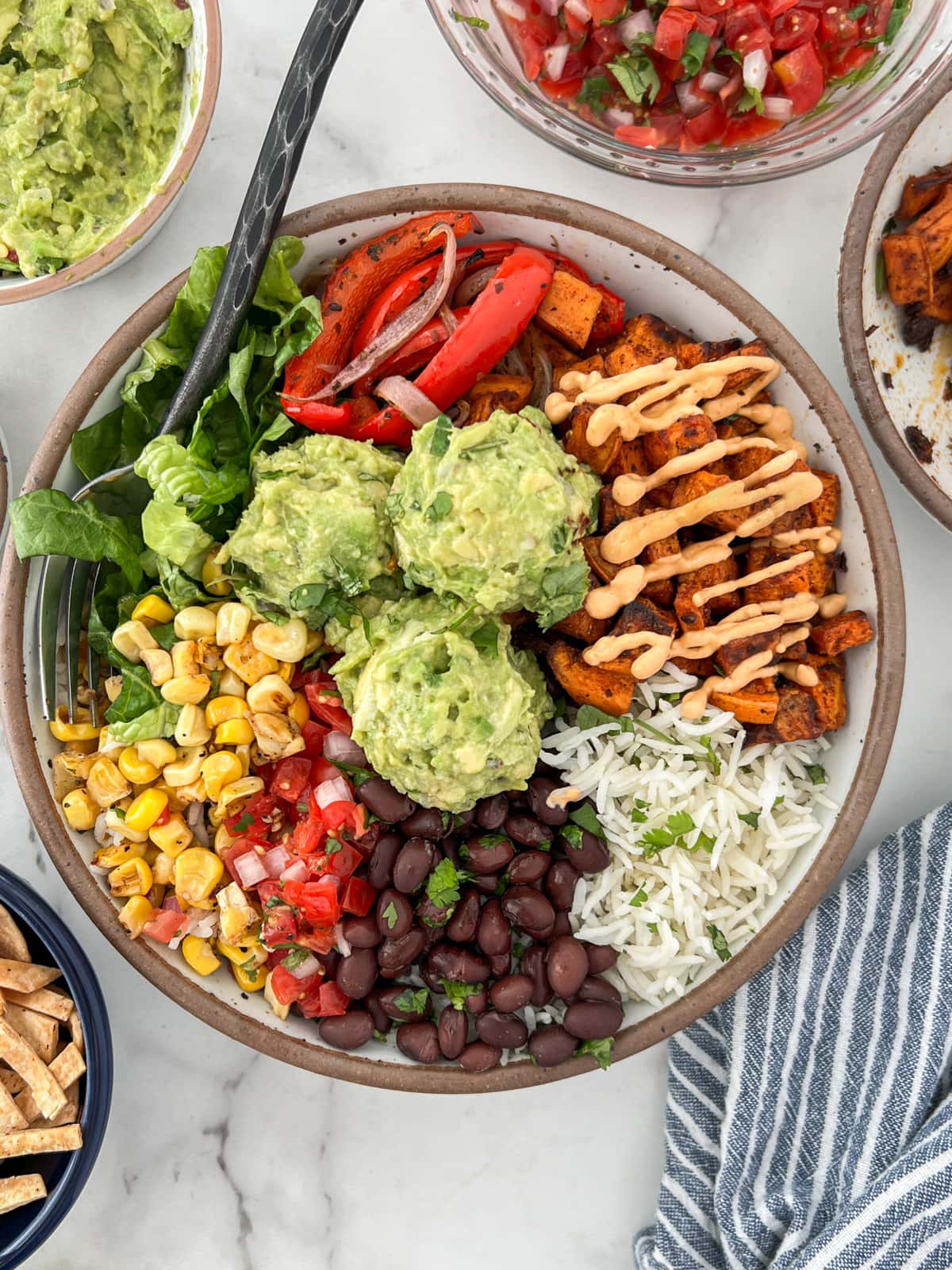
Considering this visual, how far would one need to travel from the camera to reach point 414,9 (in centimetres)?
289

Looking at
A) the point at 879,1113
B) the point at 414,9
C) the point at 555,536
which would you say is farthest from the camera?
the point at 414,9

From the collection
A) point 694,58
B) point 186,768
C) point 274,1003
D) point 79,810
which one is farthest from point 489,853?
point 694,58

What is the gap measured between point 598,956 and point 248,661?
3.62 ft

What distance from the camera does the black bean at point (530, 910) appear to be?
246 centimetres

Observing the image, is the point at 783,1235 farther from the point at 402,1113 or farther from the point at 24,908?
the point at 24,908

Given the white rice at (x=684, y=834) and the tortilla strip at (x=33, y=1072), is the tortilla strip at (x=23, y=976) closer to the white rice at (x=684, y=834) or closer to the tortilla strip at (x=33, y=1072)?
the tortilla strip at (x=33, y=1072)

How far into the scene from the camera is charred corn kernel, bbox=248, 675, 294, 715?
2.45 meters

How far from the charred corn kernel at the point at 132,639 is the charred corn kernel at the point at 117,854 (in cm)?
45

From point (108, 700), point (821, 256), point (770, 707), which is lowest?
point (108, 700)

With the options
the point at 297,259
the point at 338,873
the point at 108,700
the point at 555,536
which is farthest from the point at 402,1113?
the point at 297,259

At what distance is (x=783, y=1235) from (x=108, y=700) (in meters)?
2.24

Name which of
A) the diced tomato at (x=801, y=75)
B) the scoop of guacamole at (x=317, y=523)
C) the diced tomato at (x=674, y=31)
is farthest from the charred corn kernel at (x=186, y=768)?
the diced tomato at (x=801, y=75)

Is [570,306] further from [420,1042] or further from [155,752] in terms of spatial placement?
[420,1042]

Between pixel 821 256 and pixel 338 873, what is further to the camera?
pixel 821 256
